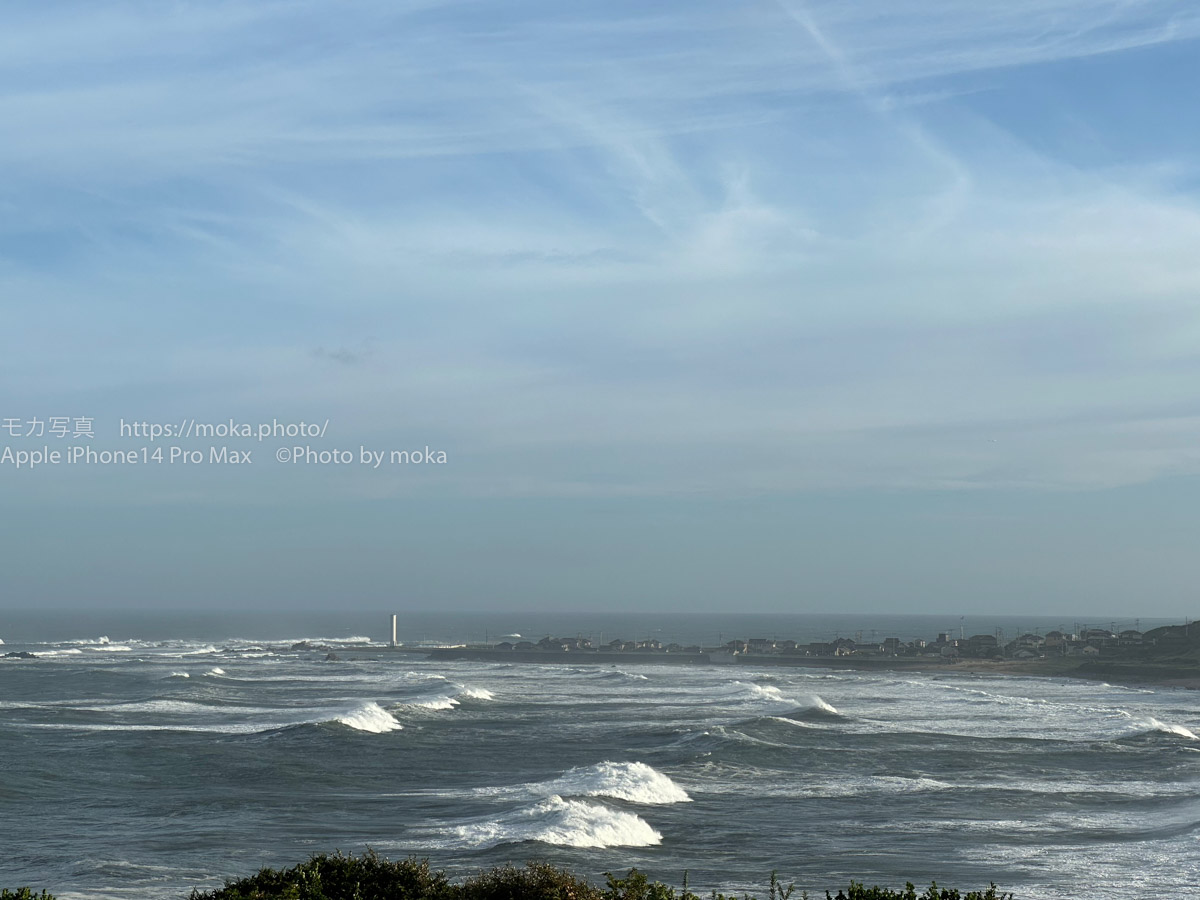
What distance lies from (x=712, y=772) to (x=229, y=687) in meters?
40.2

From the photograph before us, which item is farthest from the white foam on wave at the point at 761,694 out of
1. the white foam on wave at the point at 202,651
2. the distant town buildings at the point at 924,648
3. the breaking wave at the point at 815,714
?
the white foam on wave at the point at 202,651

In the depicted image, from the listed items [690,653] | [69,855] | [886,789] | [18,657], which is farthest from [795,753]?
[18,657]

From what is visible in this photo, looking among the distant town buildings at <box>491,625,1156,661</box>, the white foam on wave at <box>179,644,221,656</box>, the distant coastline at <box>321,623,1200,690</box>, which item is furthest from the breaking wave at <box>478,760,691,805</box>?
the white foam on wave at <box>179,644,221,656</box>

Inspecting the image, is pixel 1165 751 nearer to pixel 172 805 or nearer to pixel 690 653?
pixel 172 805

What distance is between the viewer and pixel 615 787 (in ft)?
94.5

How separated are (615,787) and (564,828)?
15.4 feet

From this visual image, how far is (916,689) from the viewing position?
68.8 metres

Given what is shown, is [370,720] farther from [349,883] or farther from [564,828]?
[349,883]

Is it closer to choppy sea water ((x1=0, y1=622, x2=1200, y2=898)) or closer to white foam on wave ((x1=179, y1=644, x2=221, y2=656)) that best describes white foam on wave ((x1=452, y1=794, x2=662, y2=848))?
choppy sea water ((x1=0, y1=622, x2=1200, y2=898))

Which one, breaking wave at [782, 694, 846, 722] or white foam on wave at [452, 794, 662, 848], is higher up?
white foam on wave at [452, 794, 662, 848]

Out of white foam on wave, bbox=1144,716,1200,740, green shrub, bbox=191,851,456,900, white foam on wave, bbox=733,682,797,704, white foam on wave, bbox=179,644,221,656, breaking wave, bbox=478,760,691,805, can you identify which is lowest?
white foam on wave, bbox=179,644,221,656

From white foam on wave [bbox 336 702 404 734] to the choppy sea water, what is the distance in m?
A: 0.17

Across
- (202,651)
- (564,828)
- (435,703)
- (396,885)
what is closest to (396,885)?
(396,885)

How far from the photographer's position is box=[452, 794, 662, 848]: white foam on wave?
23469mm
